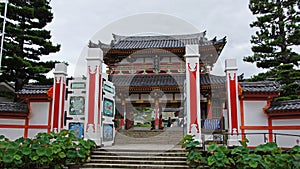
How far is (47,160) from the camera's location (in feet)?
19.5

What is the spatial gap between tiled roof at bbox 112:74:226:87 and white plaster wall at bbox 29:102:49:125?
602cm

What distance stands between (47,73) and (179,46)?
8158 mm

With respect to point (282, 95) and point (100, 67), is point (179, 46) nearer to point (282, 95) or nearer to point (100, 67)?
point (282, 95)

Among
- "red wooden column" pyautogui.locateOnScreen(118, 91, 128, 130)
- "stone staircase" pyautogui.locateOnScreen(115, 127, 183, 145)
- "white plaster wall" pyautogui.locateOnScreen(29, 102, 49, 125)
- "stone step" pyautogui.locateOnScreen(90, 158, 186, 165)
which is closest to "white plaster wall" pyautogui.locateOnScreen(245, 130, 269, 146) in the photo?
"stone step" pyautogui.locateOnScreen(90, 158, 186, 165)

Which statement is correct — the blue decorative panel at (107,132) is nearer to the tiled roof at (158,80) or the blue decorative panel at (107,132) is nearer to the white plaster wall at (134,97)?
the tiled roof at (158,80)

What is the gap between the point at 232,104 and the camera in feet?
26.3

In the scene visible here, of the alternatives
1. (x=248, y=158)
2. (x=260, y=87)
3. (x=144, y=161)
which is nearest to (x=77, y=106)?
(x=144, y=161)

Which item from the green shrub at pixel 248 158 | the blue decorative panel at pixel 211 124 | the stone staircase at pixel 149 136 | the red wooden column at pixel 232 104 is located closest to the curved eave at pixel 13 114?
the stone staircase at pixel 149 136

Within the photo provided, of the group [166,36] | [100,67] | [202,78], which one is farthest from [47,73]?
[166,36]

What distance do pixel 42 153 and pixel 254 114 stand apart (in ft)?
21.7

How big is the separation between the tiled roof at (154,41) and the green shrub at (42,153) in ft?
33.5

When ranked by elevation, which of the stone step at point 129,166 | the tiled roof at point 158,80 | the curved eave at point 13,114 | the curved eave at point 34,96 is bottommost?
the stone step at point 129,166

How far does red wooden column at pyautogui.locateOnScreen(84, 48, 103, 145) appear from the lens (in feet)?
25.3

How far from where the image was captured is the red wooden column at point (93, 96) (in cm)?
771
